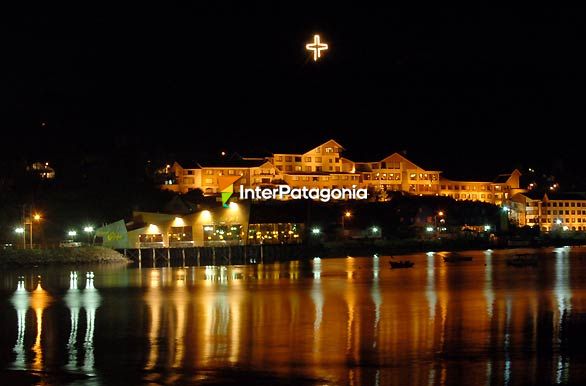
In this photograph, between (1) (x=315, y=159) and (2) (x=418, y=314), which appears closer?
(2) (x=418, y=314)

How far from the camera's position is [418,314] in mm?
25016

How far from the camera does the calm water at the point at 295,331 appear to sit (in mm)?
16328

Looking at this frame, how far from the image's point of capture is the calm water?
53.6 ft

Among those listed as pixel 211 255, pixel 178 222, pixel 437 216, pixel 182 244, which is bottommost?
pixel 211 255

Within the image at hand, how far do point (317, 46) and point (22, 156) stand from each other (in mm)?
57831

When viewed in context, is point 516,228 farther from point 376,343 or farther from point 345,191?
point 376,343

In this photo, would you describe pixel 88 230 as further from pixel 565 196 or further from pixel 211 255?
pixel 565 196

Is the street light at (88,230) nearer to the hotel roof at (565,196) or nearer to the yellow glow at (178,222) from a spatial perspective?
the yellow glow at (178,222)

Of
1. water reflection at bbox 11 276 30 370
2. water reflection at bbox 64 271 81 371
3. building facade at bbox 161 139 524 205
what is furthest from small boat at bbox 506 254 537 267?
water reflection at bbox 11 276 30 370

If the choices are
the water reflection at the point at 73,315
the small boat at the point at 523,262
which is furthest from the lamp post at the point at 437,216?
the water reflection at the point at 73,315

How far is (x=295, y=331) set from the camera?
21.7m

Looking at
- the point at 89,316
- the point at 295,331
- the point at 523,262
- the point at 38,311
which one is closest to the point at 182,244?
the point at 523,262

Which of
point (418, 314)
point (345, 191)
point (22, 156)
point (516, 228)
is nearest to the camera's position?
point (418, 314)

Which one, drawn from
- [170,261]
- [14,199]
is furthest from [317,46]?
[14,199]
